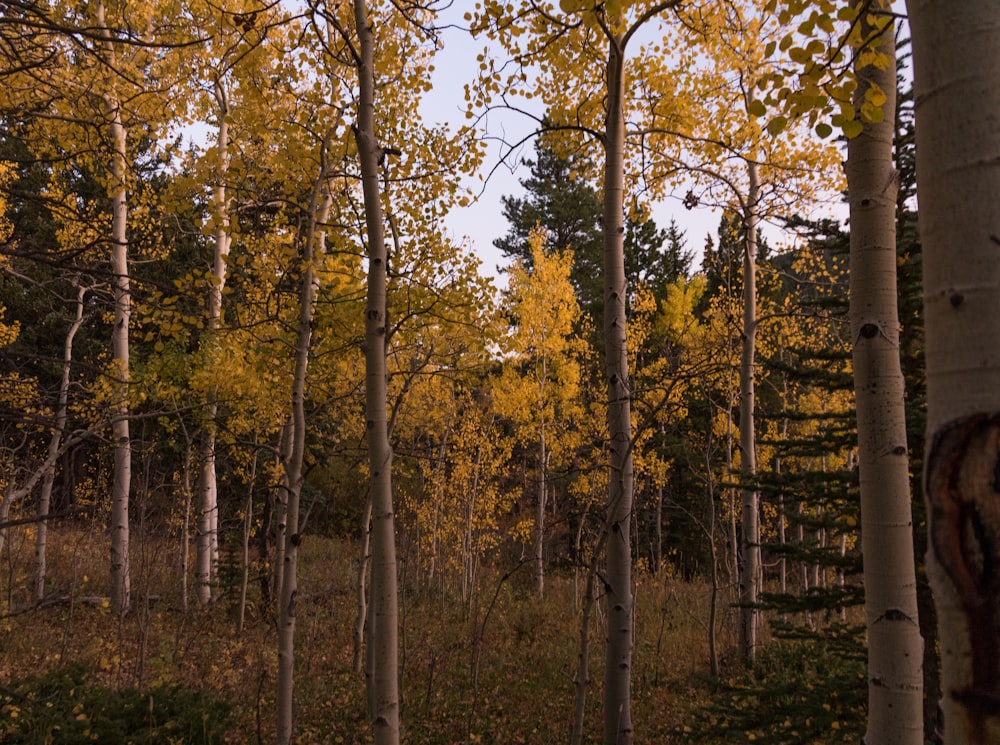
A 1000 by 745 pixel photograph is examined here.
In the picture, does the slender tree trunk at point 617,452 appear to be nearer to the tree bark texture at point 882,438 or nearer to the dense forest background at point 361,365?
the dense forest background at point 361,365

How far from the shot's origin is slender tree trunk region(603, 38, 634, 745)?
135 inches

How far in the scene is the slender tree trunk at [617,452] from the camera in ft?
11.2

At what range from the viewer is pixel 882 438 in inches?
77.5

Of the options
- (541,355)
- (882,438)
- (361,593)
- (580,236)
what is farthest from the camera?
(580,236)

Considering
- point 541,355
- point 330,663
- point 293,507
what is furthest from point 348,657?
point 541,355

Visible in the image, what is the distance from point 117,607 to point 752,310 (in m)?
10.1

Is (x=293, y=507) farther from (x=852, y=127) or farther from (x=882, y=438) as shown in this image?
(x=852, y=127)

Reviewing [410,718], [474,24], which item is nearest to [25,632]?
[410,718]

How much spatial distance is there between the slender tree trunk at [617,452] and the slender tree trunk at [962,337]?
262cm

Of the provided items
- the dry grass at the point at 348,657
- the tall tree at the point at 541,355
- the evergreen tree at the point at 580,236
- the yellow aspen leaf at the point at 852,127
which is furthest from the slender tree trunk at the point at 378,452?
the evergreen tree at the point at 580,236

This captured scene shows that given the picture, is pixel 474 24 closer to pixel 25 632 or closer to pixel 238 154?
pixel 238 154

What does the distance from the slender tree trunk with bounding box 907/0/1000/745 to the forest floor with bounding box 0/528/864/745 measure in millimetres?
3203

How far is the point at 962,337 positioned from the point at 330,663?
380 inches

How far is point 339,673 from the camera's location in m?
8.30
